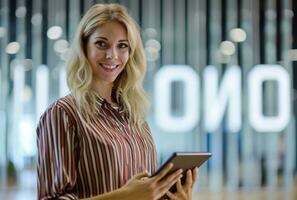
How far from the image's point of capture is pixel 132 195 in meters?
1.56

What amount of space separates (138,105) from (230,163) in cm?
384

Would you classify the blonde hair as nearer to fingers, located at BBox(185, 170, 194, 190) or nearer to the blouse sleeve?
the blouse sleeve

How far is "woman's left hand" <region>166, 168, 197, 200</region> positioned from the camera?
171cm

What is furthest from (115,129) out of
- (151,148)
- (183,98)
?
(183,98)

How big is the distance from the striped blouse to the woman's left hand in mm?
125

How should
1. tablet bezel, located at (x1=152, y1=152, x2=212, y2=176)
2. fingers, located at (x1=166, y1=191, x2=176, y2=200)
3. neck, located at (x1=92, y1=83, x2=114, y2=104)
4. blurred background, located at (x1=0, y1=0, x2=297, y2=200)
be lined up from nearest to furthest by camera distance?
tablet bezel, located at (x1=152, y1=152, x2=212, y2=176), fingers, located at (x1=166, y1=191, x2=176, y2=200), neck, located at (x1=92, y1=83, x2=114, y2=104), blurred background, located at (x1=0, y1=0, x2=297, y2=200)

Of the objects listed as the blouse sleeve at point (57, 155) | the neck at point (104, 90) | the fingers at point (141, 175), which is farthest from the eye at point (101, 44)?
the fingers at point (141, 175)

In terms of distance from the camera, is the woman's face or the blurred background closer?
the woman's face

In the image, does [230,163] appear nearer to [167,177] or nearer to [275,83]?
[275,83]

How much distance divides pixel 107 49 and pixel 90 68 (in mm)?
72

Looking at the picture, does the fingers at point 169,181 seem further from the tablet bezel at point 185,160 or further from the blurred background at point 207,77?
the blurred background at point 207,77

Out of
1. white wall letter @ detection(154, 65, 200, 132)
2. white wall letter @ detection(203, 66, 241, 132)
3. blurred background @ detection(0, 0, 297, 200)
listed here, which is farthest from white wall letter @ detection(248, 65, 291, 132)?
white wall letter @ detection(154, 65, 200, 132)

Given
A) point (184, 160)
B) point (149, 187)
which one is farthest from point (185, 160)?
point (149, 187)

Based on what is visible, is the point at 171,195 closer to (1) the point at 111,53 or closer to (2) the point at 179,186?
(2) the point at 179,186
